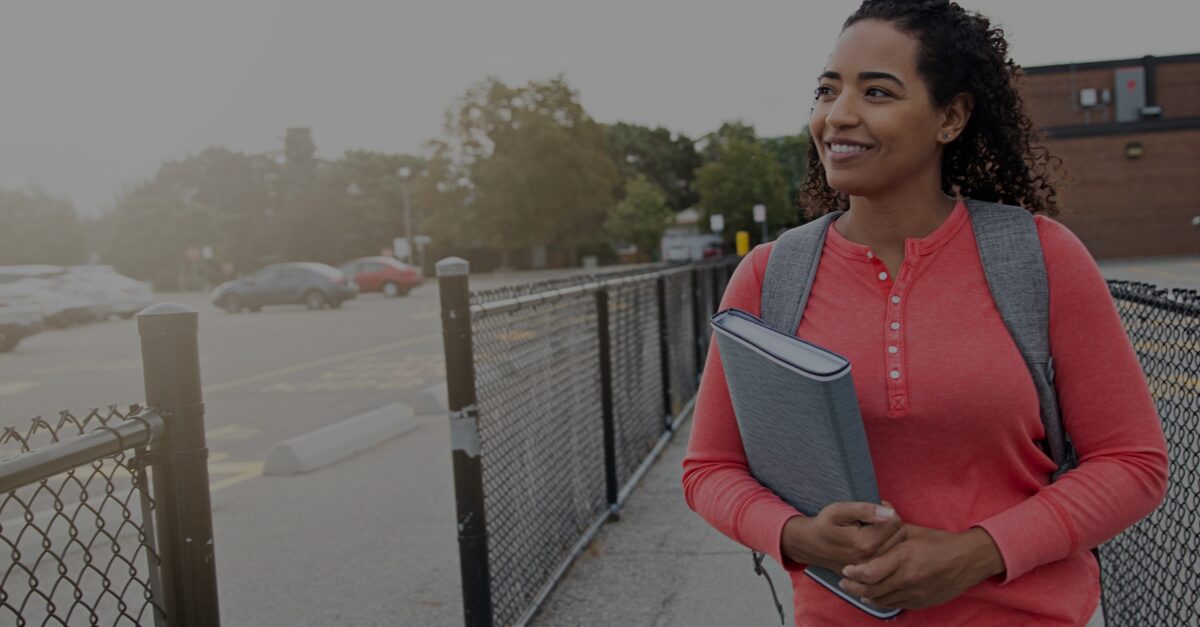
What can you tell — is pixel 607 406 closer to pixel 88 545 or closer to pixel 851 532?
pixel 88 545

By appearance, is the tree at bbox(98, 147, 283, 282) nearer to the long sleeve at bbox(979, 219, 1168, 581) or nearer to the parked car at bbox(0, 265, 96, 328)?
the parked car at bbox(0, 265, 96, 328)

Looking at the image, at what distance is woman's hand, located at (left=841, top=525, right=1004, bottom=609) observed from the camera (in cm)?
148

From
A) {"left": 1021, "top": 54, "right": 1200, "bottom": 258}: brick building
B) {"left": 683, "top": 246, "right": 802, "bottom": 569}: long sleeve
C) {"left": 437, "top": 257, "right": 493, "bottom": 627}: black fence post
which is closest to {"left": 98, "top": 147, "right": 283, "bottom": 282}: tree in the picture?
{"left": 1021, "top": 54, "right": 1200, "bottom": 258}: brick building

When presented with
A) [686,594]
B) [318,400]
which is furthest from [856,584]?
[318,400]

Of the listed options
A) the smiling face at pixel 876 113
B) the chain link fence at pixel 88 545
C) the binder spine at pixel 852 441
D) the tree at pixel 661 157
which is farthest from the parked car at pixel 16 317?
the tree at pixel 661 157

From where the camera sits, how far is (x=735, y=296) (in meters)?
1.82

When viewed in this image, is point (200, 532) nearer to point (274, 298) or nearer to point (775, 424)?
point (775, 424)

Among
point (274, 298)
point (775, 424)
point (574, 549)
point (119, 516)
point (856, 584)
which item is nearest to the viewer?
point (856, 584)

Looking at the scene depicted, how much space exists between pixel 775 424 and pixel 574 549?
11.2 feet

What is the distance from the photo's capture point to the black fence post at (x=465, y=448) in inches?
135

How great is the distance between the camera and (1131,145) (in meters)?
38.2

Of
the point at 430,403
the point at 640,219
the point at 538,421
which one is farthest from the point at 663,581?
the point at 640,219

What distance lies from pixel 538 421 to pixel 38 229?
232 feet

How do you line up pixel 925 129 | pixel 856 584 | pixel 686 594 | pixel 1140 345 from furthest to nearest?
pixel 686 594
pixel 1140 345
pixel 925 129
pixel 856 584
